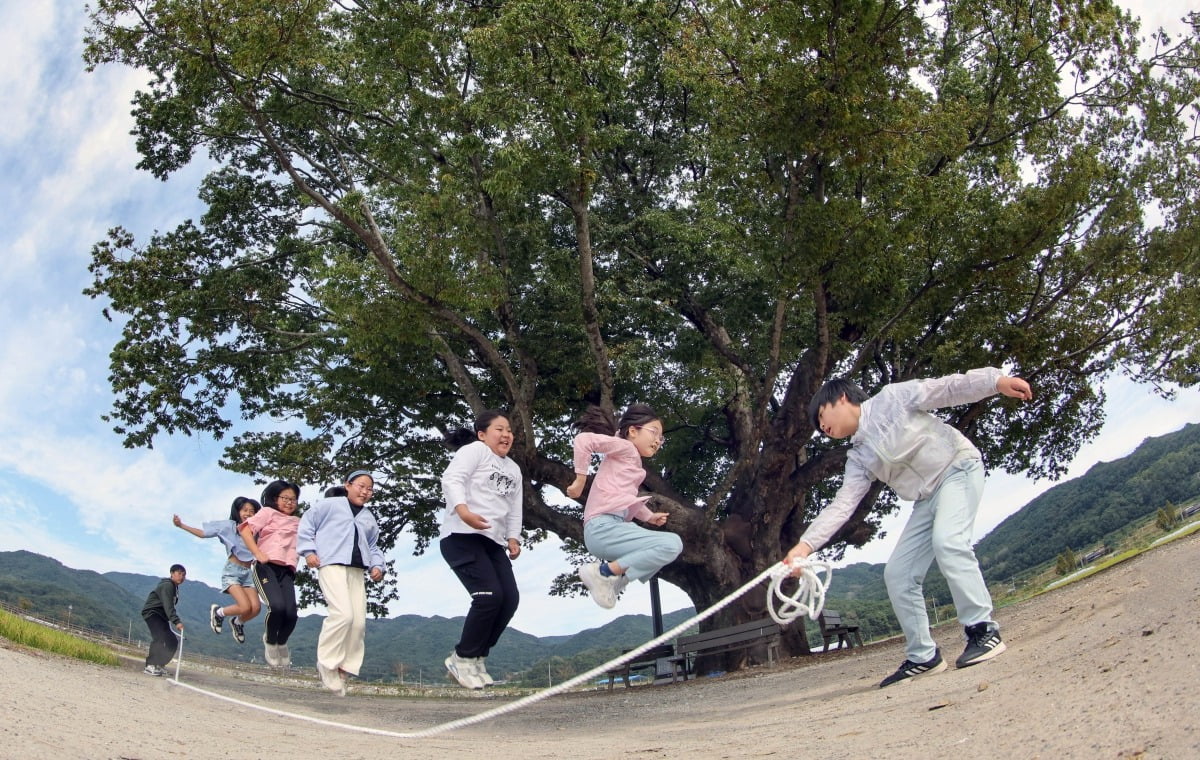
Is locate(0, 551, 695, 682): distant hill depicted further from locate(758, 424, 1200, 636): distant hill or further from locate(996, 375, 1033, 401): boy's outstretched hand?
locate(996, 375, 1033, 401): boy's outstretched hand

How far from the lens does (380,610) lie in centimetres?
1972

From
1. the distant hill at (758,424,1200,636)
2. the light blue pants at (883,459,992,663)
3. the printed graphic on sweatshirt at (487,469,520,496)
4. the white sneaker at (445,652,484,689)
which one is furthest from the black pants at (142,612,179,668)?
the distant hill at (758,424,1200,636)

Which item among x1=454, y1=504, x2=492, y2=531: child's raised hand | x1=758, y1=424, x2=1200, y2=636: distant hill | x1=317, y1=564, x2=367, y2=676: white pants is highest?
x1=758, y1=424, x2=1200, y2=636: distant hill

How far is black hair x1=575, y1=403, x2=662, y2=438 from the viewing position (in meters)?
6.95

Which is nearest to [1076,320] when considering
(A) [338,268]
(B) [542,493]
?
(B) [542,493]

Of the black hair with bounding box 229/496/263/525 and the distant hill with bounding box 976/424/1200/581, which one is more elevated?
the distant hill with bounding box 976/424/1200/581

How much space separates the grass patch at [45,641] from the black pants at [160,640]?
1.25 metres

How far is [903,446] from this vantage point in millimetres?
5789

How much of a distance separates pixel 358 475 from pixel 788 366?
475 inches

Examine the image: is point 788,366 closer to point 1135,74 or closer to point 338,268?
point 1135,74

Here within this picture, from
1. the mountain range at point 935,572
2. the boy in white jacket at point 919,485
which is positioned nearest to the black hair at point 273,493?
the boy in white jacket at point 919,485

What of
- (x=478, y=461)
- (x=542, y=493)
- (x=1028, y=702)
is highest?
(x=542, y=493)

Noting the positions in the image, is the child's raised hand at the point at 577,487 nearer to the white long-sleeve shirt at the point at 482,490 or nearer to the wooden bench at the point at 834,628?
the white long-sleeve shirt at the point at 482,490

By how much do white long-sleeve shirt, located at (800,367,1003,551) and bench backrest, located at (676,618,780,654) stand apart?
969cm
